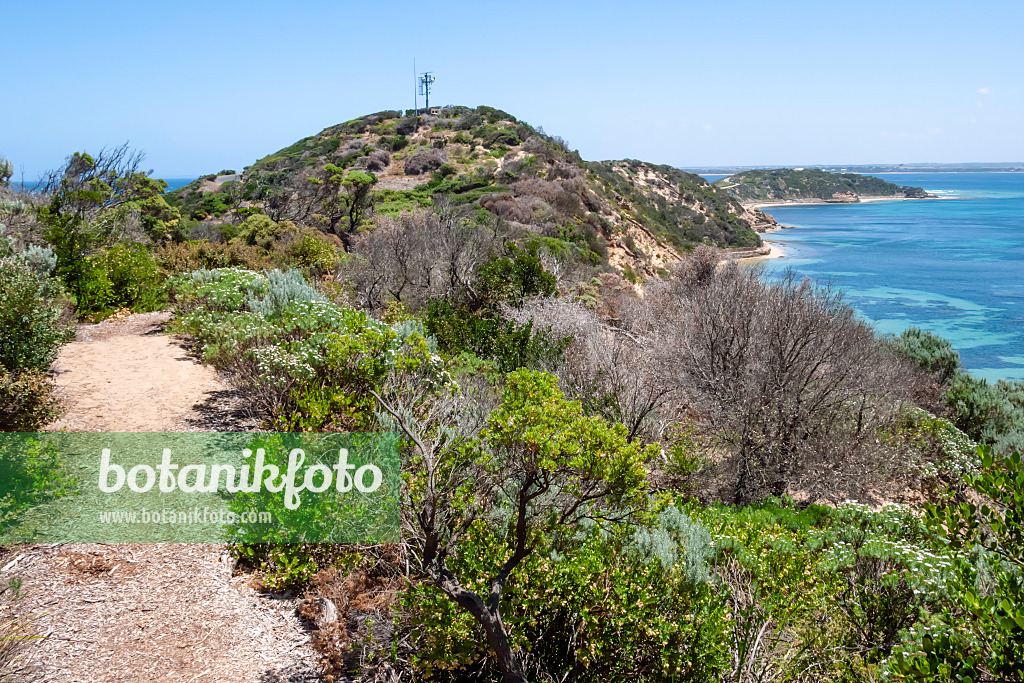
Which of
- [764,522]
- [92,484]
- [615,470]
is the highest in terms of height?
[615,470]

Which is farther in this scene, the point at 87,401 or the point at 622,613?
the point at 87,401

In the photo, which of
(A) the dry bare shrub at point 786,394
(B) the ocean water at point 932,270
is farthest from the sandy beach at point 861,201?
(A) the dry bare shrub at point 786,394

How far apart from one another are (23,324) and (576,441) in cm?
685

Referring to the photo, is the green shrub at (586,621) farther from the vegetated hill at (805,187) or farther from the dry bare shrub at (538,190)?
the vegetated hill at (805,187)

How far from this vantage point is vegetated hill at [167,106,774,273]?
27000 mm

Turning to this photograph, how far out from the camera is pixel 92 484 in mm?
5742

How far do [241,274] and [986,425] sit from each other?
15.9 m

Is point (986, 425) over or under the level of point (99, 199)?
under

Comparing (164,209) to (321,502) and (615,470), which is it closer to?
(321,502)

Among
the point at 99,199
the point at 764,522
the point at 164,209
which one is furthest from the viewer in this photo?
the point at 164,209

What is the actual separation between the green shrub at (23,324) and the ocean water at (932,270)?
19.2 metres

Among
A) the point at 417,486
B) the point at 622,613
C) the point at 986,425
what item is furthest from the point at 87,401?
the point at 986,425

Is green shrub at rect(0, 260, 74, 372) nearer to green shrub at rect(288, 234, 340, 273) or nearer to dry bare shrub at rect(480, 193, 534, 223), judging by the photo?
green shrub at rect(288, 234, 340, 273)

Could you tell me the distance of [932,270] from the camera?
46781mm
